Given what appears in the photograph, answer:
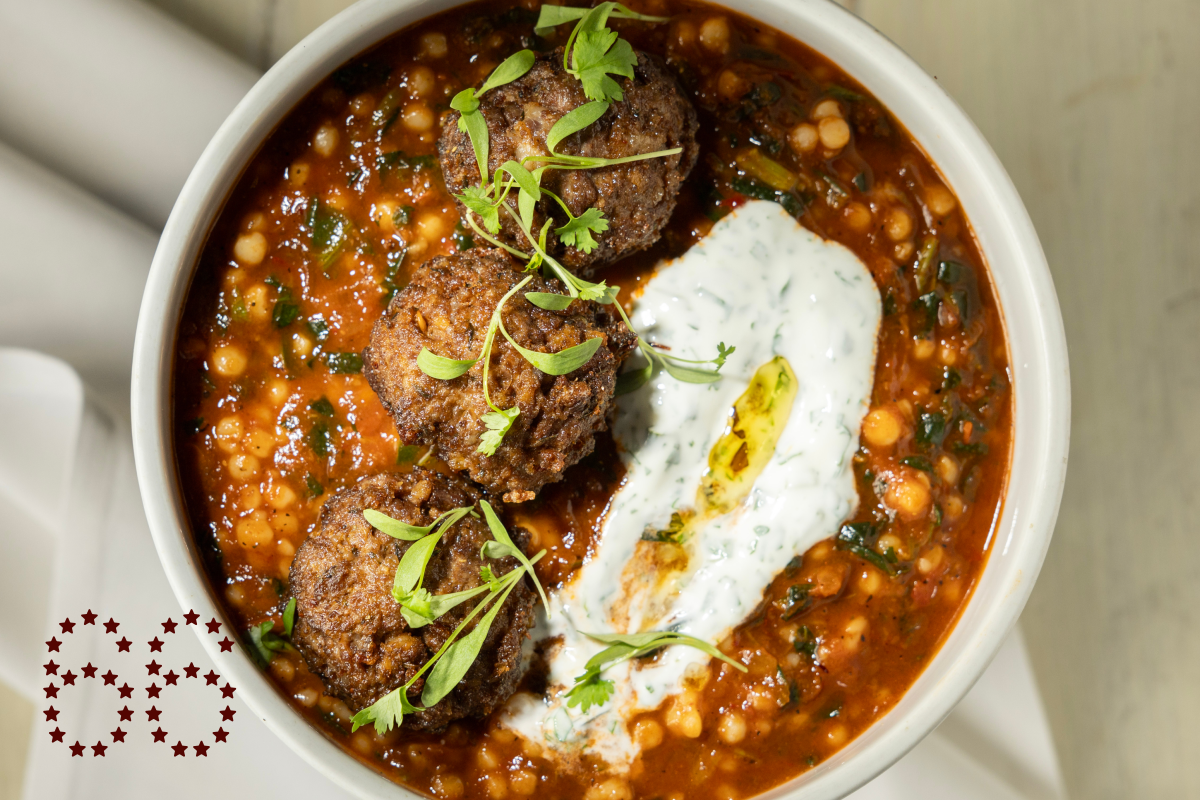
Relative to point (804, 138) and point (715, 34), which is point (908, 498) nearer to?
point (804, 138)

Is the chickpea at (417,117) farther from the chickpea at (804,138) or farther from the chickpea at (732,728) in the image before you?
the chickpea at (732,728)

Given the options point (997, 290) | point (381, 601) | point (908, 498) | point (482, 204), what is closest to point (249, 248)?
point (482, 204)

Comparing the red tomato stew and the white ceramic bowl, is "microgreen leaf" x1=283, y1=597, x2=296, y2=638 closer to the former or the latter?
the red tomato stew

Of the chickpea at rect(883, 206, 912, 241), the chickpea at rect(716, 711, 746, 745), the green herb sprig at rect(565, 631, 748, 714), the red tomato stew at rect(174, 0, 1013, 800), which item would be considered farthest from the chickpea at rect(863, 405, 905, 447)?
the chickpea at rect(716, 711, 746, 745)

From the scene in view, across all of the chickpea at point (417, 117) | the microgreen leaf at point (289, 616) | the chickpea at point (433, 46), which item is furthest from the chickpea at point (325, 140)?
the microgreen leaf at point (289, 616)

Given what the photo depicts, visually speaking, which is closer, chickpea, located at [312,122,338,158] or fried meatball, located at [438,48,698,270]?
fried meatball, located at [438,48,698,270]
